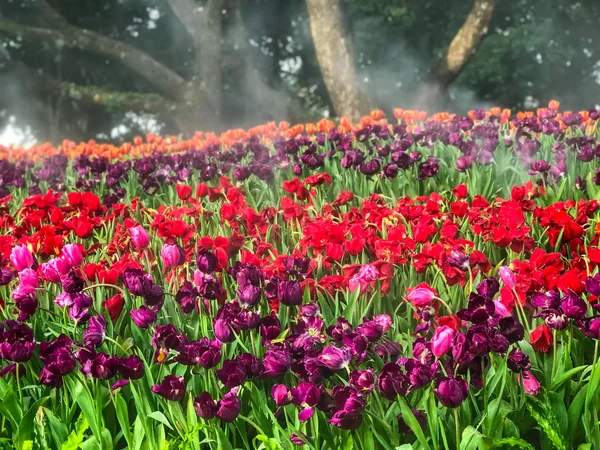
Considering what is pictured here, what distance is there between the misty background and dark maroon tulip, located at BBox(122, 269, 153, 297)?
34.8 ft

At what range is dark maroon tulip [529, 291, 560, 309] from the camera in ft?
7.21

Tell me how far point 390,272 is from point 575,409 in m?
0.85

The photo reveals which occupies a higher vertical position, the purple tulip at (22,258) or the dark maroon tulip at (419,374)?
the purple tulip at (22,258)

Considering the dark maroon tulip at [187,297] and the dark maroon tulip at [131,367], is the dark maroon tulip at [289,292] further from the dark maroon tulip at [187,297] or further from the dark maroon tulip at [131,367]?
the dark maroon tulip at [131,367]

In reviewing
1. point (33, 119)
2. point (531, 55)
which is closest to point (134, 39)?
point (33, 119)

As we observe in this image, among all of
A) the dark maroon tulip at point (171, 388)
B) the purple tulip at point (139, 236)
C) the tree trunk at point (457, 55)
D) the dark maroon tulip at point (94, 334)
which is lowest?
the dark maroon tulip at point (171, 388)

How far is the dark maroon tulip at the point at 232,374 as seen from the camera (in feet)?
6.81

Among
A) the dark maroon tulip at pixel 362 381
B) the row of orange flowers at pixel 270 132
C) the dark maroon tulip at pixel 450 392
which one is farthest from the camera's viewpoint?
the row of orange flowers at pixel 270 132

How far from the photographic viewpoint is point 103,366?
220 centimetres

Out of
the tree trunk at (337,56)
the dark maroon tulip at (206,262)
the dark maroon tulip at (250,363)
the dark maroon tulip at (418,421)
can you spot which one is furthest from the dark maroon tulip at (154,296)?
the tree trunk at (337,56)

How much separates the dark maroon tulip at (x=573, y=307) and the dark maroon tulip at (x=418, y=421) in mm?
478

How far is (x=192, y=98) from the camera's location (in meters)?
14.9

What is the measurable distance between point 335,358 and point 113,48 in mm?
14411

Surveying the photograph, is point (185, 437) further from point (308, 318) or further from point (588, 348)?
point (588, 348)
